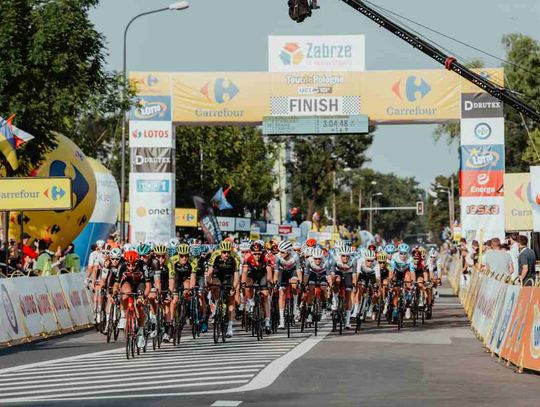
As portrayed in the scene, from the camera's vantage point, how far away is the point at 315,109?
41.3 m

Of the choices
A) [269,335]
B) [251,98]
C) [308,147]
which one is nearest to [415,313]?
[269,335]

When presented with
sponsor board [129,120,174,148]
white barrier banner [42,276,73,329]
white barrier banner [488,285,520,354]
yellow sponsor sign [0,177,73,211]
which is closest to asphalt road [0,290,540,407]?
white barrier banner [488,285,520,354]

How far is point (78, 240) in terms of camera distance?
4397 cm

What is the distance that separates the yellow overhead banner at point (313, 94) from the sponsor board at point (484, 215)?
9.67ft

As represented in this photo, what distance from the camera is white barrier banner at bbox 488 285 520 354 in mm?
18078

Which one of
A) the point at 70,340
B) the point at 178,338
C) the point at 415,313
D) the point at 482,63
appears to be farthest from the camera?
the point at 482,63

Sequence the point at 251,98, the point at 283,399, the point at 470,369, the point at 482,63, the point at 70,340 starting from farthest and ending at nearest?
the point at 482,63 → the point at 251,98 → the point at 70,340 → the point at 470,369 → the point at 283,399

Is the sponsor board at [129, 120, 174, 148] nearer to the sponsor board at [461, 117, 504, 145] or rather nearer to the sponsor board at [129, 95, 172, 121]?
the sponsor board at [129, 95, 172, 121]

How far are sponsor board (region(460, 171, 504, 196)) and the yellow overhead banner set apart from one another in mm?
2071

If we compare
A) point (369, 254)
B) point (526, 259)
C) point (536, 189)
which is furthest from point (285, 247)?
point (536, 189)

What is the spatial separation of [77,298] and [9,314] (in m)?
5.22

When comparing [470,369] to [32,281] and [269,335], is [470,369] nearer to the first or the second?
[269,335]

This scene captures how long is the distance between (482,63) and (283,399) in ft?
241

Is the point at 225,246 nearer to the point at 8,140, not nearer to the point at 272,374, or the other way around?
the point at 272,374
